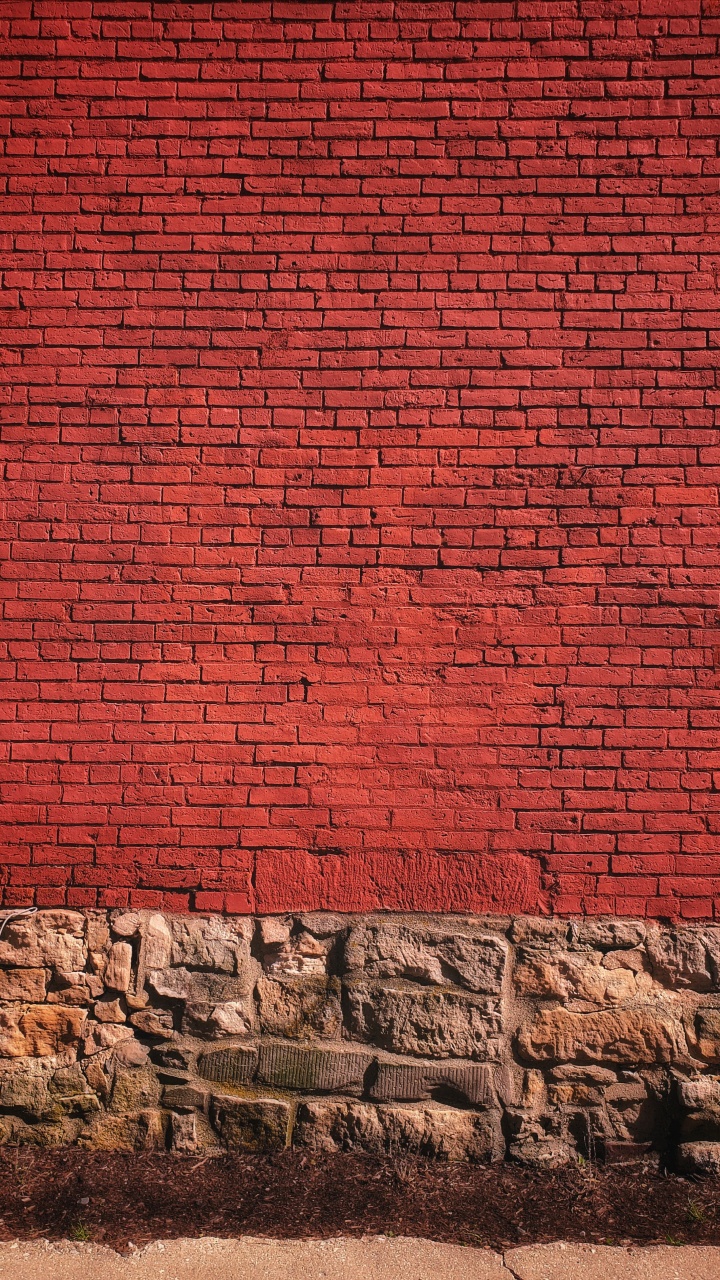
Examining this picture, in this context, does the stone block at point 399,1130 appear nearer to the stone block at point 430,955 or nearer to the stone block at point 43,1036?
the stone block at point 430,955

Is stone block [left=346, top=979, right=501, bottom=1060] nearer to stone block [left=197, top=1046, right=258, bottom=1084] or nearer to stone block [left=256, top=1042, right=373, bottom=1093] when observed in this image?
stone block [left=256, top=1042, right=373, bottom=1093]

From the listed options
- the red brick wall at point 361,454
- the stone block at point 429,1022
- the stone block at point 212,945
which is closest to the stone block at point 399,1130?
the stone block at point 429,1022

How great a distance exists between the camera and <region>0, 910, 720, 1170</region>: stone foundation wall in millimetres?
3307

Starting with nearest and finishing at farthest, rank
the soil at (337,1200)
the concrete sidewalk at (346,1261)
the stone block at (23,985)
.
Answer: the concrete sidewalk at (346,1261), the soil at (337,1200), the stone block at (23,985)

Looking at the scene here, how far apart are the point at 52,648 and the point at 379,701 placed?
1.29m

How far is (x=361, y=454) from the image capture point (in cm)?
348

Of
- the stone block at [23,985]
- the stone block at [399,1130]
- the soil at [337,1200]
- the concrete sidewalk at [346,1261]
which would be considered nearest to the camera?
the concrete sidewalk at [346,1261]

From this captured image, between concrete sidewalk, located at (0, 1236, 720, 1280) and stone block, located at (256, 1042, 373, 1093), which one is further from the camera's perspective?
stone block, located at (256, 1042, 373, 1093)

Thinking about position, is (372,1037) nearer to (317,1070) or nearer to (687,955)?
(317,1070)

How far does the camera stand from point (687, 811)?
3.38 metres

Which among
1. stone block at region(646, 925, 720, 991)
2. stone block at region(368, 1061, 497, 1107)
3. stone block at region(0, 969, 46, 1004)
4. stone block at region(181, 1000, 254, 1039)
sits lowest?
stone block at region(368, 1061, 497, 1107)

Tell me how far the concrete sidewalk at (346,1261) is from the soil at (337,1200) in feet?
0.16

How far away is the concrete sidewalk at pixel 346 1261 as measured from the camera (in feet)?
8.95

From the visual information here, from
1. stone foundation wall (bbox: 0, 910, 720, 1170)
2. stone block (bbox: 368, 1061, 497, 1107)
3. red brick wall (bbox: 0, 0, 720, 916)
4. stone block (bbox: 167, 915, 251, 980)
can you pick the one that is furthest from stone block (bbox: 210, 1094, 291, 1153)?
red brick wall (bbox: 0, 0, 720, 916)
